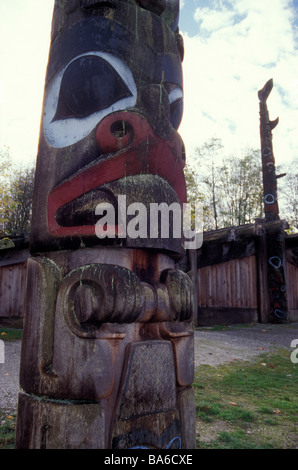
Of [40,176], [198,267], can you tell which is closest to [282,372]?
[40,176]

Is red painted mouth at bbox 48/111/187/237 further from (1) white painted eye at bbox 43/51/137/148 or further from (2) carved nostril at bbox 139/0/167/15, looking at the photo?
(2) carved nostril at bbox 139/0/167/15

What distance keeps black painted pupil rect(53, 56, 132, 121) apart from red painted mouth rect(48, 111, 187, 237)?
19 centimetres

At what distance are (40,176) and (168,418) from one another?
161cm

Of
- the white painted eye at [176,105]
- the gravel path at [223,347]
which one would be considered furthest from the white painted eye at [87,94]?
the gravel path at [223,347]

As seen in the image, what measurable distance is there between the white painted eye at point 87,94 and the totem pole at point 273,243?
29.6 ft

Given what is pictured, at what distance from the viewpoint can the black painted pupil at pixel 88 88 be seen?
2.24 m

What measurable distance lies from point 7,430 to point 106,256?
199cm

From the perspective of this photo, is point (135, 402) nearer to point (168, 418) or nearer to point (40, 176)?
point (168, 418)

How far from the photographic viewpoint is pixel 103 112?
87.2 inches

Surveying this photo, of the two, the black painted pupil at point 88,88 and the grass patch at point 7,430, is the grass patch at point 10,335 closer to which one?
the grass patch at point 7,430

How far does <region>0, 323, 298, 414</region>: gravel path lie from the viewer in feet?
13.6

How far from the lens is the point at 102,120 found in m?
2.15

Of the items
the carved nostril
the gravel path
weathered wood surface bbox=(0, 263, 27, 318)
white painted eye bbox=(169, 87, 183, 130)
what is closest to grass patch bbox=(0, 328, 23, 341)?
the gravel path
